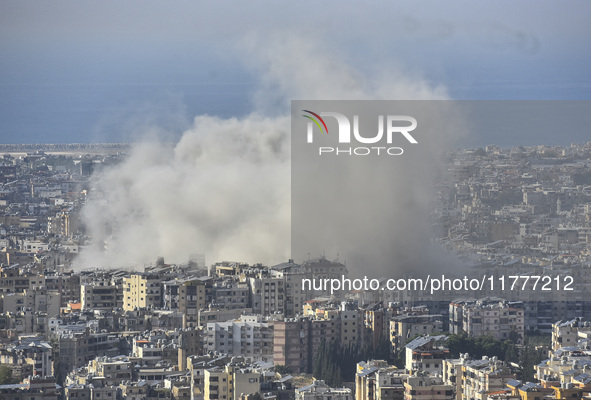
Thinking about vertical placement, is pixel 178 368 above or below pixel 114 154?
below

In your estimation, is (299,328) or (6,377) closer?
(6,377)

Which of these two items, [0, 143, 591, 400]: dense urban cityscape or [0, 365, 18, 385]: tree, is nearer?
[0, 143, 591, 400]: dense urban cityscape

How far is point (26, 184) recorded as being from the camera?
41.0 metres

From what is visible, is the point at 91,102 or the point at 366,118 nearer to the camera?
the point at 366,118

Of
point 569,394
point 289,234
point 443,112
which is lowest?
point 569,394

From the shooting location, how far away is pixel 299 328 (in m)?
17.1

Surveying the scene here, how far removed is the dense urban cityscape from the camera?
14.0 meters

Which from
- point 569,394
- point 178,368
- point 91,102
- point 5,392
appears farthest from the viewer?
point 91,102

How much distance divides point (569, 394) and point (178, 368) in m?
3.63

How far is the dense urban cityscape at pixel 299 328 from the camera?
45.9ft

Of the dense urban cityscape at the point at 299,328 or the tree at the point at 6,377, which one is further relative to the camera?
the tree at the point at 6,377

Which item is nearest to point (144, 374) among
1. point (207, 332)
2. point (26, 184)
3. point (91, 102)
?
point (207, 332)

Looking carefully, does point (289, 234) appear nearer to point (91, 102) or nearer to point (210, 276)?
point (210, 276)

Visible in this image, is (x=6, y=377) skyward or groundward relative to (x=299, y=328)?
groundward
